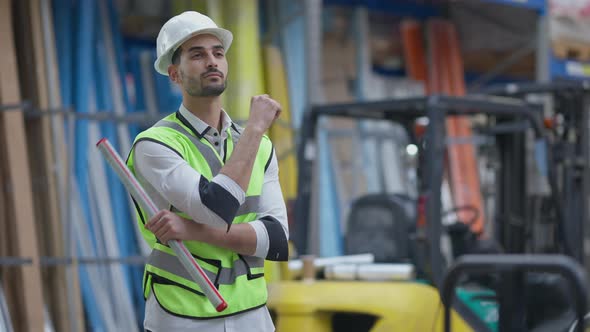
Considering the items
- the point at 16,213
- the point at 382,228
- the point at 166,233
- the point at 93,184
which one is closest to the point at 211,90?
the point at 166,233

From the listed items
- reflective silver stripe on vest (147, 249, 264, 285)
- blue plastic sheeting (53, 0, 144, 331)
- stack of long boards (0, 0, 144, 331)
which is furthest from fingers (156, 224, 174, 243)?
blue plastic sheeting (53, 0, 144, 331)

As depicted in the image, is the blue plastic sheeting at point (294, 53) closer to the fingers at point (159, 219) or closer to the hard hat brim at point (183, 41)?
the hard hat brim at point (183, 41)

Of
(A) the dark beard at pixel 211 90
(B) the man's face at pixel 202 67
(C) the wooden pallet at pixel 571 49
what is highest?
(C) the wooden pallet at pixel 571 49

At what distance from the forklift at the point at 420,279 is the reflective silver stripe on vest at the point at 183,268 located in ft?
6.39

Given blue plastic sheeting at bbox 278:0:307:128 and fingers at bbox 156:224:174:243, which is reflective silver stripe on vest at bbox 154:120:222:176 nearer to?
fingers at bbox 156:224:174:243

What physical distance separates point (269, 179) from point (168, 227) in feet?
1.31

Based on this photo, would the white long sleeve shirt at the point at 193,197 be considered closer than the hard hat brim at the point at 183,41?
Yes

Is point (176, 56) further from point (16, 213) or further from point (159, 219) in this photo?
point (16, 213)

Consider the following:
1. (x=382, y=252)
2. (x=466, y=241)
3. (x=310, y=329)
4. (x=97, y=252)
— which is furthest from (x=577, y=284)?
(x=97, y=252)

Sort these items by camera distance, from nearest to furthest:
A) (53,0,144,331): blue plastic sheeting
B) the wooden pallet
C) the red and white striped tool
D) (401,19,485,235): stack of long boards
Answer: the red and white striped tool < (53,0,144,331): blue plastic sheeting < the wooden pallet < (401,19,485,235): stack of long boards

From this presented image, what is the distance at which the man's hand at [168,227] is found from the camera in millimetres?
2373

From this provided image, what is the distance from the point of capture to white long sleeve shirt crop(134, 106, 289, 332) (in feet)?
7.76

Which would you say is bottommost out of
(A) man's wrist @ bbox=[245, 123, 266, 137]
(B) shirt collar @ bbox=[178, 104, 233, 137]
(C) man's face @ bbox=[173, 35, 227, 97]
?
(A) man's wrist @ bbox=[245, 123, 266, 137]

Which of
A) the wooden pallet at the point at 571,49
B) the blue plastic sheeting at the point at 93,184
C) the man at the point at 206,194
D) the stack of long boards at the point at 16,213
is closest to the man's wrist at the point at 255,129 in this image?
the man at the point at 206,194
